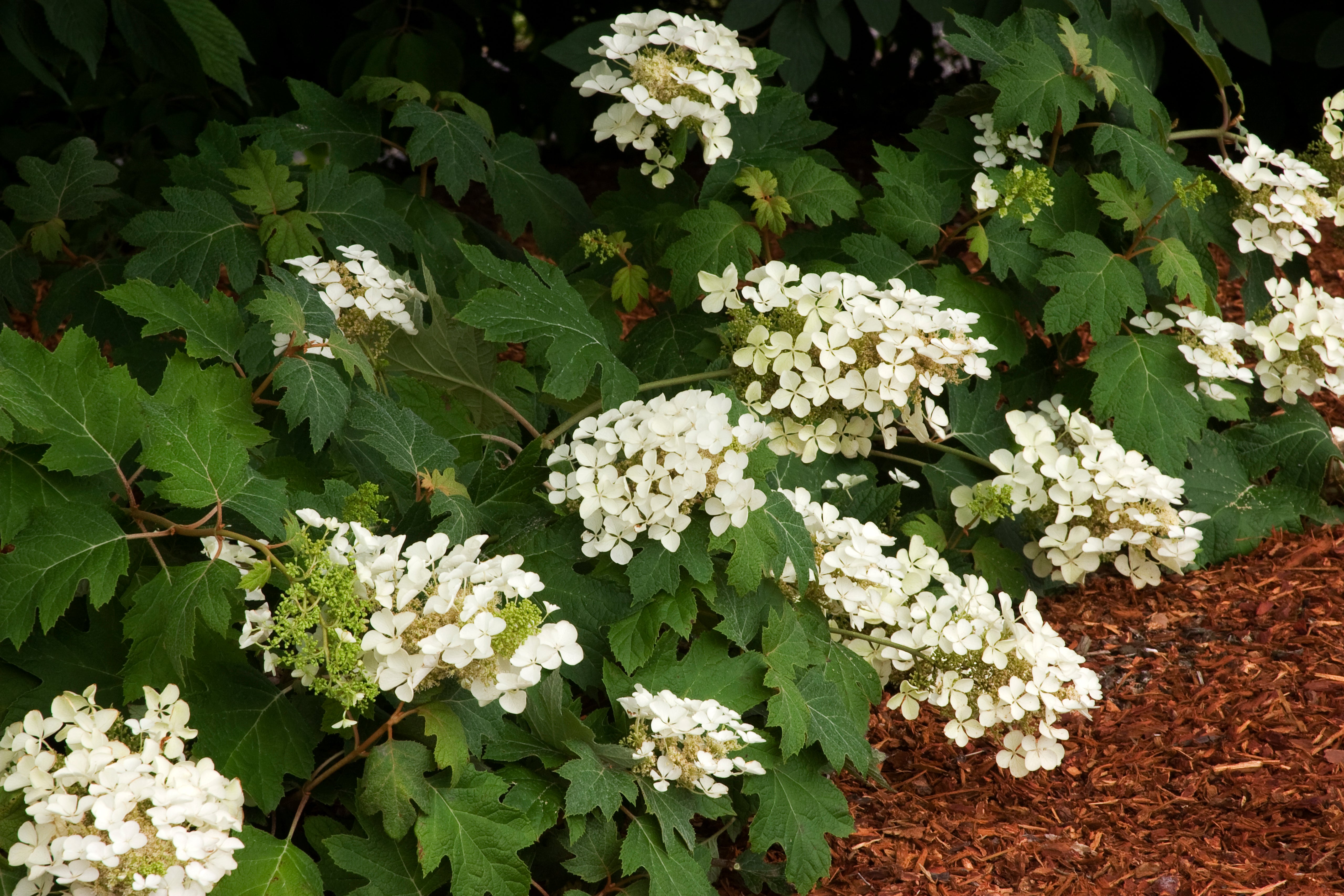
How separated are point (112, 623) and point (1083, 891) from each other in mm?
1723

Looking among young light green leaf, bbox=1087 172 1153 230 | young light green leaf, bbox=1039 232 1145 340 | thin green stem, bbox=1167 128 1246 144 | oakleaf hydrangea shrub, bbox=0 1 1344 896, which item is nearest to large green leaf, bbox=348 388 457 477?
oakleaf hydrangea shrub, bbox=0 1 1344 896

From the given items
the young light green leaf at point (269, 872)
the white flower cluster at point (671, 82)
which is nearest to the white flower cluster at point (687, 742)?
the young light green leaf at point (269, 872)

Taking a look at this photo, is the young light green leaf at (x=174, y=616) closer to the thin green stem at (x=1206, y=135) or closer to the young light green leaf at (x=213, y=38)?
the young light green leaf at (x=213, y=38)

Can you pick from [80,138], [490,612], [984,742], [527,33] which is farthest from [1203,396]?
[527,33]

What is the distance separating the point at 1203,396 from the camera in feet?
9.45

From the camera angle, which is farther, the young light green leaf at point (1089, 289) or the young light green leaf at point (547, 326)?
the young light green leaf at point (1089, 289)

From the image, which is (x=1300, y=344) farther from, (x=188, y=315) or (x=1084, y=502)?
(x=188, y=315)

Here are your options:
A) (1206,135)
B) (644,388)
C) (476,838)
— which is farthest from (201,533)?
(1206,135)

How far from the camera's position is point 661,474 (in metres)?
1.96

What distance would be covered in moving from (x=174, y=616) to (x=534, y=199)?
1777 mm

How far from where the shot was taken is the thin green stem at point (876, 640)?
7.47 feet

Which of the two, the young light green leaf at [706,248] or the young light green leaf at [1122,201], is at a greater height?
the young light green leaf at [1122,201]

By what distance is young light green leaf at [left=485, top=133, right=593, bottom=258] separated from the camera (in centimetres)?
312

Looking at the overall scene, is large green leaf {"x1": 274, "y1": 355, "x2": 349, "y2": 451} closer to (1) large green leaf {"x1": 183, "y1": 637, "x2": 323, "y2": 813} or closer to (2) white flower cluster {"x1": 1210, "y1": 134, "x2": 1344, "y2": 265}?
(1) large green leaf {"x1": 183, "y1": 637, "x2": 323, "y2": 813}
